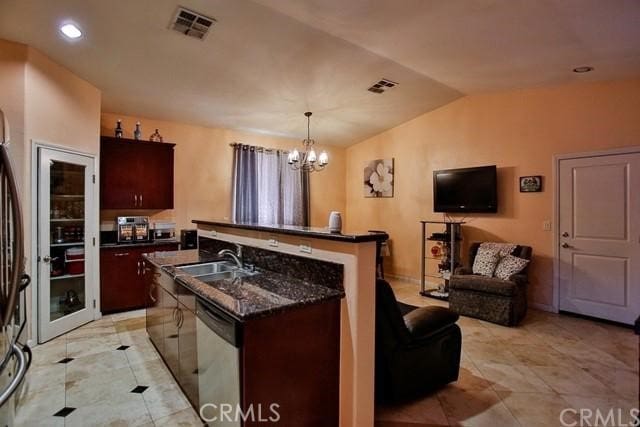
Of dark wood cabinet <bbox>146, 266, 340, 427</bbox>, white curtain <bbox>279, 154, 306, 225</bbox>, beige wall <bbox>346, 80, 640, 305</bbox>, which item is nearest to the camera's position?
dark wood cabinet <bbox>146, 266, 340, 427</bbox>

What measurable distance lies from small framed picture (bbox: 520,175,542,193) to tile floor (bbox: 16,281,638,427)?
1.80m

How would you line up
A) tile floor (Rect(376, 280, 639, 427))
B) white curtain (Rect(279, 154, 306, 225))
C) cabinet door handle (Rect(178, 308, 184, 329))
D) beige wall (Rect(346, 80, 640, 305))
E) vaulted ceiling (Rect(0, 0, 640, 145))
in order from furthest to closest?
white curtain (Rect(279, 154, 306, 225))
beige wall (Rect(346, 80, 640, 305))
vaulted ceiling (Rect(0, 0, 640, 145))
cabinet door handle (Rect(178, 308, 184, 329))
tile floor (Rect(376, 280, 639, 427))

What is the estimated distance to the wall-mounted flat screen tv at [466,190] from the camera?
4.79 m

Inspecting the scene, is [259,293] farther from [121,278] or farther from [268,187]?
[268,187]

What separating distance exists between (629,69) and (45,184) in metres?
Result: 6.14

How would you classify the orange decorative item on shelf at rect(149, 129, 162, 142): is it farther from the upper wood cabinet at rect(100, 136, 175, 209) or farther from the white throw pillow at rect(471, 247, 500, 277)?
the white throw pillow at rect(471, 247, 500, 277)

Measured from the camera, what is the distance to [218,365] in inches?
72.4

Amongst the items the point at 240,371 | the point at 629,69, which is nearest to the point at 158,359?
the point at 240,371

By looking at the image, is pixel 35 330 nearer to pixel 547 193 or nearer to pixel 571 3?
pixel 571 3

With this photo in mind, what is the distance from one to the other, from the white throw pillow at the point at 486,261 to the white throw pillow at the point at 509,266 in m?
0.06

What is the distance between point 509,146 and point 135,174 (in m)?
5.18

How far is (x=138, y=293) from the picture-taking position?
4383 mm

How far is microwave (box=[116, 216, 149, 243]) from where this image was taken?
4395 millimetres

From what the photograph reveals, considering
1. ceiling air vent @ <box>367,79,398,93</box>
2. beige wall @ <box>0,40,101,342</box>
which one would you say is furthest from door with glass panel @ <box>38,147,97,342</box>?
ceiling air vent @ <box>367,79,398,93</box>
